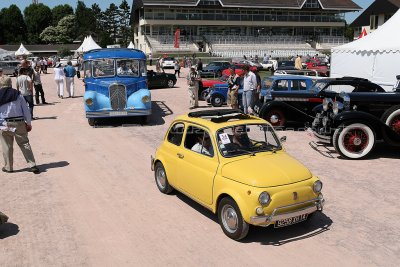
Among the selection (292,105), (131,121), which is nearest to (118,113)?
(131,121)

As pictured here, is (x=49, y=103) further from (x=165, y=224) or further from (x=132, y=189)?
(x=165, y=224)

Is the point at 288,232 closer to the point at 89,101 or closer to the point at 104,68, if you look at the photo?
the point at 89,101

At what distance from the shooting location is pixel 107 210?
6.61 m

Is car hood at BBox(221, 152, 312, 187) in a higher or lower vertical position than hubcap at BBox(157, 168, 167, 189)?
higher

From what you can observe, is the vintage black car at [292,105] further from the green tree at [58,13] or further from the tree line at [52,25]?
the green tree at [58,13]

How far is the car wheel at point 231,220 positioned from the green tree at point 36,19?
99.4 meters

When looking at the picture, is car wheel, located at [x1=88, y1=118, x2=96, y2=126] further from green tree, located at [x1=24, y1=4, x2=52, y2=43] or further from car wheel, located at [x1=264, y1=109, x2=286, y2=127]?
green tree, located at [x1=24, y1=4, x2=52, y2=43]

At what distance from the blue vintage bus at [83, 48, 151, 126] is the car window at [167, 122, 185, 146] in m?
6.31

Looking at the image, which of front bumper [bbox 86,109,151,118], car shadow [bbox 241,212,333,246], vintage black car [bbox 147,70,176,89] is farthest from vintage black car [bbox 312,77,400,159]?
vintage black car [bbox 147,70,176,89]

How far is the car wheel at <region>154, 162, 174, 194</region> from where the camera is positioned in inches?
281

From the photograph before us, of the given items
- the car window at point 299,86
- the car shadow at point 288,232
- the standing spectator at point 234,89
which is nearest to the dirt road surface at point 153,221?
the car shadow at point 288,232

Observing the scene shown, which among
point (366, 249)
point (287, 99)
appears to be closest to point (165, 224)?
point (366, 249)

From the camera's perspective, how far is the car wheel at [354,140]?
9.18m

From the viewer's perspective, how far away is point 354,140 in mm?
9266
